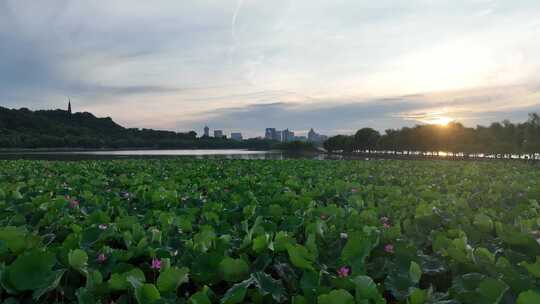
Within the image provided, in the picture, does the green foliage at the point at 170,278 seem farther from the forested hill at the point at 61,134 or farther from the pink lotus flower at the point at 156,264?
the forested hill at the point at 61,134

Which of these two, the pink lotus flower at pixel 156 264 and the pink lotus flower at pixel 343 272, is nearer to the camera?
the pink lotus flower at pixel 343 272

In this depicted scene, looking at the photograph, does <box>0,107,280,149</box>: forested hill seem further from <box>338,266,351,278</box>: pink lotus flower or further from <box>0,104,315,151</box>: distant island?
<box>338,266,351,278</box>: pink lotus flower

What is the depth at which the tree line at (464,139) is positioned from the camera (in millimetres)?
69188

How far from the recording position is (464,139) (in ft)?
300

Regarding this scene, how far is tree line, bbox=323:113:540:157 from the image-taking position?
69.2 metres

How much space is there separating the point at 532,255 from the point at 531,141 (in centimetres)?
7664

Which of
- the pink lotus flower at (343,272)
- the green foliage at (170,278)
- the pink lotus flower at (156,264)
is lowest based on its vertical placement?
the pink lotus flower at (343,272)

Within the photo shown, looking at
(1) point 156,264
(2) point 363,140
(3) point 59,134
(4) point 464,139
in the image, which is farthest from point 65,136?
(1) point 156,264

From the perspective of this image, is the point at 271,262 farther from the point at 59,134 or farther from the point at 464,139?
the point at 59,134

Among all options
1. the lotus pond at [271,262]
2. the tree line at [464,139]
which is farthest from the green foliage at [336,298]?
the tree line at [464,139]

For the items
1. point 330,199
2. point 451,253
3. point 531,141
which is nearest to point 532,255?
point 451,253

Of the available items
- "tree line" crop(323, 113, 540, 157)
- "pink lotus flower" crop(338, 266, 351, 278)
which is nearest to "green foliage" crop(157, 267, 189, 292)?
"pink lotus flower" crop(338, 266, 351, 278)

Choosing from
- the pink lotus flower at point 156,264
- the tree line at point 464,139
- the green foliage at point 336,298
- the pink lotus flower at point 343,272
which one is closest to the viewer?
the green foliage at point 336,298

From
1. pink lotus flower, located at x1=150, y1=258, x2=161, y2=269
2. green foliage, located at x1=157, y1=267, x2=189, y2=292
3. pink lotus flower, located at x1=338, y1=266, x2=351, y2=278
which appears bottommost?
pink lotus flower, located at x1=338, y1=266, x2=351, y2=278
